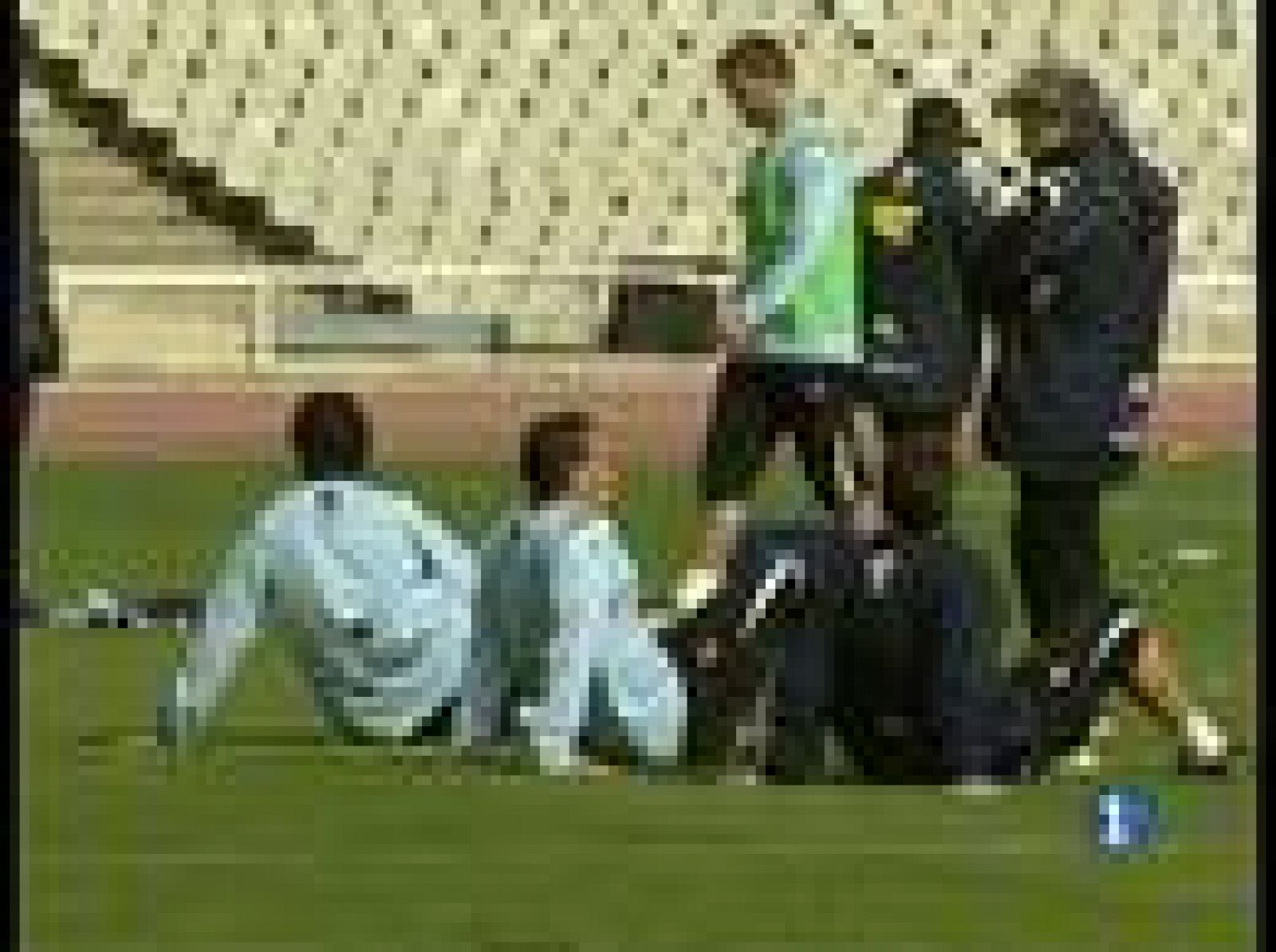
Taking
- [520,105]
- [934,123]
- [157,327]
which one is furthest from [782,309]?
[520,105]

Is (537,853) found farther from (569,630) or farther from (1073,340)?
(1073,340)

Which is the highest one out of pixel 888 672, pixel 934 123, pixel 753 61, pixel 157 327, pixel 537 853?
pixel 753 61

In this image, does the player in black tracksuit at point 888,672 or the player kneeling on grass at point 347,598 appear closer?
the player in black tracksuit at point 888,672

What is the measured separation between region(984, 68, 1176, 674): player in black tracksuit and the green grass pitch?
49 cm

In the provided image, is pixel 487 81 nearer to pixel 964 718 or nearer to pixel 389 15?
pixel 389 15

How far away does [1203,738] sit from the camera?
50.1 feet

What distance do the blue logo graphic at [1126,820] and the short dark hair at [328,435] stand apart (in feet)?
6.12

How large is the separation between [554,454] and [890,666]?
33.3 inches

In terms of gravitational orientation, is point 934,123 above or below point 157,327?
above

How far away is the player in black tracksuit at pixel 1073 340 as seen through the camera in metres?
16.3

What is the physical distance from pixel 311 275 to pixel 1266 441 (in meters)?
15.1

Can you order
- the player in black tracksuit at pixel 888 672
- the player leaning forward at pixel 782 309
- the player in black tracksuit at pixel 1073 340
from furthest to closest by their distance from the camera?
the player leaning forward at pixel 782 309 → the player in black tracksuit at pixel 1073 340 → the player in black tracksuit at pixel 888 672

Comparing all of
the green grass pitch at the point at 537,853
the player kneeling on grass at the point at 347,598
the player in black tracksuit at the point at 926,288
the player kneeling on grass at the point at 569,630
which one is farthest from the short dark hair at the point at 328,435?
the player in black tracksuit at the point at 926,288

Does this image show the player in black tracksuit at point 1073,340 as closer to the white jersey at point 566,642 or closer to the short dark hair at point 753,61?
the short dark hair at point 753,61
